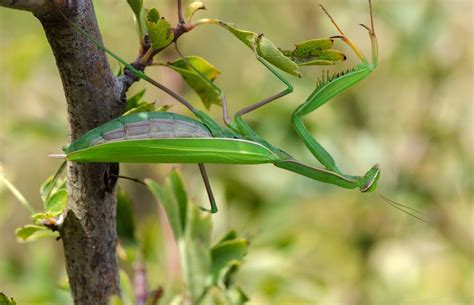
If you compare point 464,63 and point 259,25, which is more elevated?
A: point 259,25

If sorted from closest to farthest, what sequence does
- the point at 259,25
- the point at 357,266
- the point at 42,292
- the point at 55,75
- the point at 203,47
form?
the point at 42,292 → the point at 357,266 → the point at 55,75 → the point at 259,25 → the point at 203,47

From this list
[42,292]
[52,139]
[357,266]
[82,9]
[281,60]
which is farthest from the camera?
[357,266]

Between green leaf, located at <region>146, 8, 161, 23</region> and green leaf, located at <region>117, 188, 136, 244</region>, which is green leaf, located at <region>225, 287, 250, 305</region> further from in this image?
green leaf, located at <region>146, 8, 161, 23</region>

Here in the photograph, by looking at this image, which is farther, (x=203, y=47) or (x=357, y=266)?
(x=203, y=47)

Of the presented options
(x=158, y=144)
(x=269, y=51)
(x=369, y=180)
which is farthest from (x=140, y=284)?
(x=269, y=51)

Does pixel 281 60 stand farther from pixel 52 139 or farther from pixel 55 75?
pixel 55 75

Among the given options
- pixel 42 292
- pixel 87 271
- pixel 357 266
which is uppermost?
pixel 87 271

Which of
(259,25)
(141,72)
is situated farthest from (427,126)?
(141,72)
